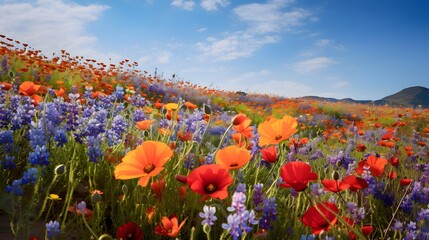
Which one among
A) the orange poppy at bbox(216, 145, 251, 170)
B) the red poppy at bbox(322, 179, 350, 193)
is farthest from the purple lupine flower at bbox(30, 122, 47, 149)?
the red poppy at bbox(322, 179, 350, 193)

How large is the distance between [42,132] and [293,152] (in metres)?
1.62

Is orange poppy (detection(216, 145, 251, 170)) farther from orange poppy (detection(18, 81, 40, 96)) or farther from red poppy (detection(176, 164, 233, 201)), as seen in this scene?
orange poppy (detection(18, 81, 40, 96))

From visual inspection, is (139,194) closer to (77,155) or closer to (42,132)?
(42,132)

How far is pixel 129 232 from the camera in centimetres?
129

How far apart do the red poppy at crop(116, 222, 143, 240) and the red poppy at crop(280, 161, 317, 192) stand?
1.79 ft

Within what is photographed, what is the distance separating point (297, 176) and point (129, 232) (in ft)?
2.05

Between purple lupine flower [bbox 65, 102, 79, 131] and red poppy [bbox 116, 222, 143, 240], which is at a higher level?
purple lupine flower [bbox 65, 102, 79, 131]

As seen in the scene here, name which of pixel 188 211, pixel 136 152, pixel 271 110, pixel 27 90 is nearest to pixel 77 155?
pixel 27 90

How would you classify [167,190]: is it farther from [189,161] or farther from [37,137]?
[37,137]

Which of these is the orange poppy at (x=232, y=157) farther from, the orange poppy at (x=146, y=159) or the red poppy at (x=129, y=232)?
the red poppy at (x=129, y=232)

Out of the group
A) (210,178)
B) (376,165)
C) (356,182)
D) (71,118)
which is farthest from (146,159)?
(376,165)

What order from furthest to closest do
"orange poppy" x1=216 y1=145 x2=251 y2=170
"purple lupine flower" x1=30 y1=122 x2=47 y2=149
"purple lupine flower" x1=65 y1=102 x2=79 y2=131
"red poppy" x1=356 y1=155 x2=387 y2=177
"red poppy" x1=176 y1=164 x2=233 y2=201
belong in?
"purple lupine flower" x1=65 y1=102 x2=79 y2=131, "red poppy" x1=356 y1=155 x2=387 y2=177, "purple lupine flower" x1=30 y1=122 x2=47 y2=149, "orange poppy" x1=216 y1=145 x2=251 y2=170, "red poppy" x1=176 y1=164 x2=233 y2=201

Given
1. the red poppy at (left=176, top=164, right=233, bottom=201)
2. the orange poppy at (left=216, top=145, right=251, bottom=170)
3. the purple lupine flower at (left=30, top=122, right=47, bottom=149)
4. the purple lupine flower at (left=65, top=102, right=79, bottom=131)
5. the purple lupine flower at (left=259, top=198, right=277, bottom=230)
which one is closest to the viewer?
the red poppy at (left=176, top=164, right=233, bottom=201)

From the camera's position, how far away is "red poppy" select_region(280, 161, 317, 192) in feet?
3.96
